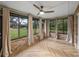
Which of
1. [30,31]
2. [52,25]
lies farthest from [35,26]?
[52,25]

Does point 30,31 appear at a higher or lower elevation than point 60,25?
lower

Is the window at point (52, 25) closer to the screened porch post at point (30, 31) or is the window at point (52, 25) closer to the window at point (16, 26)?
the screened porch post at point (30, 31)

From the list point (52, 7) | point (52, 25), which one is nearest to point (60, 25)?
point (52, 25)

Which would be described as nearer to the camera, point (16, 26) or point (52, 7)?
point (16, 26)

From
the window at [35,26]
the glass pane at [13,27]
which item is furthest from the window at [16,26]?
the window at [35,26]

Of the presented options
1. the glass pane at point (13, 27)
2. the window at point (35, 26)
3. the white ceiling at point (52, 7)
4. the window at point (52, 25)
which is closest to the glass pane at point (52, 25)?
the window at point (52, 25)

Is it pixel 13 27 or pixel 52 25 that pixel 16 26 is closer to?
pixel 13 27

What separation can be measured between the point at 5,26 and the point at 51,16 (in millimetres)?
1019

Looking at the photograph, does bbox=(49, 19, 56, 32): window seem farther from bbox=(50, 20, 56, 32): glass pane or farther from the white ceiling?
the white ceiling

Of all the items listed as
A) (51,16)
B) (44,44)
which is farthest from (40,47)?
(51,16)

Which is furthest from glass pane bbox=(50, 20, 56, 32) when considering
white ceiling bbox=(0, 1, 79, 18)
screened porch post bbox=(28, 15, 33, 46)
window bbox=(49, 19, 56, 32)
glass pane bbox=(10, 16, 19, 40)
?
glass pane bbox=(10, 16, 19, 40)

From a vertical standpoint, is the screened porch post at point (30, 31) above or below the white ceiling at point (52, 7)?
below

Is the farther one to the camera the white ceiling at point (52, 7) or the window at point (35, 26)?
the window at point (35, 26)

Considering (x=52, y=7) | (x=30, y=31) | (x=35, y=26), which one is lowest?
(x=30, y=31)
